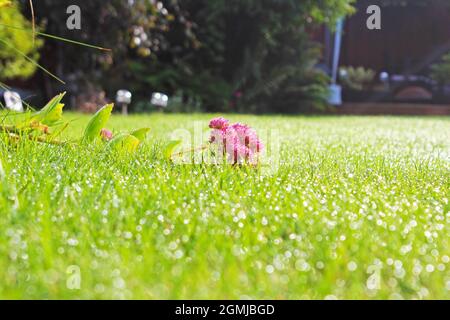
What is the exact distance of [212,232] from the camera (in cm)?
148

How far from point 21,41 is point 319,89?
212 inches

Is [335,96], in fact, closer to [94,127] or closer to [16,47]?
[16,47]

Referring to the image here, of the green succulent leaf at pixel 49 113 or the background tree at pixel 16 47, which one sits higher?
the background tree at pixel 16 47

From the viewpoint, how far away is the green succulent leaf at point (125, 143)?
2535mm

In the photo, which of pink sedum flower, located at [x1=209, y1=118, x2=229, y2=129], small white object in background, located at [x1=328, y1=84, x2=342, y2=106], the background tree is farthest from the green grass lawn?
small white object in background, located at [x1=328, y1=84, x2=342, y2=106]

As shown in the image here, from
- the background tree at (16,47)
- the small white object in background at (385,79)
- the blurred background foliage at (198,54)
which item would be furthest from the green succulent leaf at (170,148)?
the small white object in background at (385,79)

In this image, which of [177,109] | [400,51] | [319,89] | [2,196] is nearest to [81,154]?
[2,196]

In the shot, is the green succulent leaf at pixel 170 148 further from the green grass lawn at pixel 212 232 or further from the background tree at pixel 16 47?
the background tree at pixel 16 47

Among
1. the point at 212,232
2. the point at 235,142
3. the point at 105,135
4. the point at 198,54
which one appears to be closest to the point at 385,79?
the point at 198,54

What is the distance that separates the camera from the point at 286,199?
184 cm

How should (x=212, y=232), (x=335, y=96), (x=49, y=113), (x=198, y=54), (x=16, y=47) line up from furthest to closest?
(x=335, y=96) < (x=198, y=54) < (x=16, y=47) < (x=49, y=113) < (x=212, y=232)

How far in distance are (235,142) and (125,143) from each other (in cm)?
46

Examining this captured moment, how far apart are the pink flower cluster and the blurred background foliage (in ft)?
23.6

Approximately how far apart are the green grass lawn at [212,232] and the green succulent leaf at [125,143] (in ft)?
0.51
